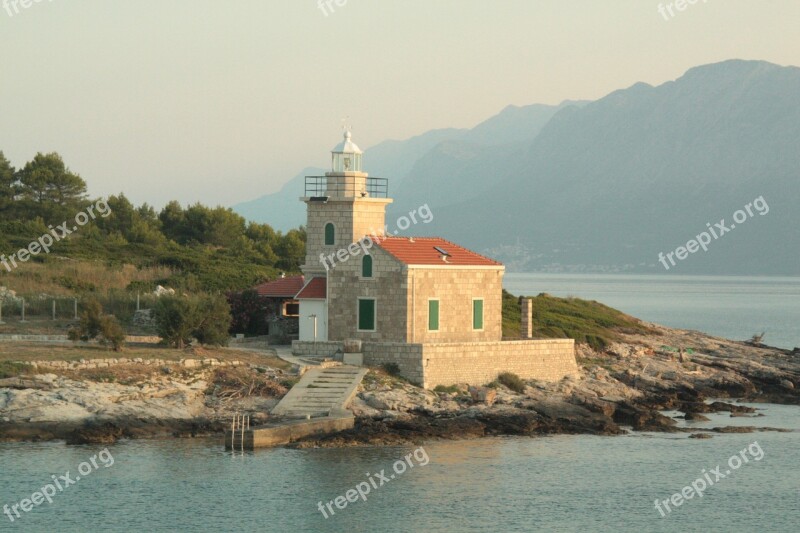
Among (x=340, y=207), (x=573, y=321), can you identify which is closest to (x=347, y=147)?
(x=340, y=207)

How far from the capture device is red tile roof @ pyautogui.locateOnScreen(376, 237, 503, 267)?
125ft

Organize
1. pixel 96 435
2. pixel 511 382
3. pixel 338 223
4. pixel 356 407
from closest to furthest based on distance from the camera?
pixel 96 435
pixel 356 407
pixel 511 382
pixel 338 223

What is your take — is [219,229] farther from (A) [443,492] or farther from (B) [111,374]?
(A) [443,492]

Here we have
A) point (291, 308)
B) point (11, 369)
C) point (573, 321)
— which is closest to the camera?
point (11, 369)

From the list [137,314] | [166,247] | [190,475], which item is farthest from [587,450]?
[166,247]

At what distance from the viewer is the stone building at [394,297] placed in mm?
37625

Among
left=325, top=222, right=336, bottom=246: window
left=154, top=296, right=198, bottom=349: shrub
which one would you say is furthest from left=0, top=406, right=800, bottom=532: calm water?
left=325, top=222, right=336, bottom=246: window

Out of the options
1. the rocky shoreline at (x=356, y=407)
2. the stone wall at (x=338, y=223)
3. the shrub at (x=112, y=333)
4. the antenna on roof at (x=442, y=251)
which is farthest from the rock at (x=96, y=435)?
the antenna on roof at (x=442, y=251)

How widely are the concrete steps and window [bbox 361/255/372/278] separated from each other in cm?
321

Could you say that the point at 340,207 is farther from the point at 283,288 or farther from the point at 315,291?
the point at 283,288

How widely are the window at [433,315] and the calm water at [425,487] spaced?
5239 mm

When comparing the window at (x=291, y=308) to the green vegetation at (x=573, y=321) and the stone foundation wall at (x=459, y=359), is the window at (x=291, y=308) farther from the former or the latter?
the green vegetation at (x=573, y=321)

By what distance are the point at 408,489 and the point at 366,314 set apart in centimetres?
1012

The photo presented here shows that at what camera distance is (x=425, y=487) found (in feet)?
95.6
